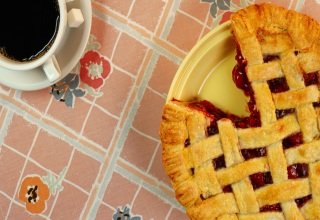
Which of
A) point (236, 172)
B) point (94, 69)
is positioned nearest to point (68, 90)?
point (94, 69)

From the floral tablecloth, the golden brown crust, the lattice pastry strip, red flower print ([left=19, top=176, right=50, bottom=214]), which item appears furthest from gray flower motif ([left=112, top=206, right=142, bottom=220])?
the golden brown crust

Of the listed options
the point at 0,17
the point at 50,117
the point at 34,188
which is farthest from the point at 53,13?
the point at 34,188

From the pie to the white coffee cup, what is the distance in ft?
0.65

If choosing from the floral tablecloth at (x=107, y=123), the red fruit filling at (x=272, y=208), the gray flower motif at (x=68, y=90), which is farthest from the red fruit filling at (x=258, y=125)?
the gray flower motif at (x=68, y=90)

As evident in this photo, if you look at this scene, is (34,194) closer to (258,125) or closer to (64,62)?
(64,62)

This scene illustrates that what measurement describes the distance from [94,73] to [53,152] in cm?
17

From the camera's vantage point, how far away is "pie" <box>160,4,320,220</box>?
3.02ft

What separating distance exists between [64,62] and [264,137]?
1.20 feet

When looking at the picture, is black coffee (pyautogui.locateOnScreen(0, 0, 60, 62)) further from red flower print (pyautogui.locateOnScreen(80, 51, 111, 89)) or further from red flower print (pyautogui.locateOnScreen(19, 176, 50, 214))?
red flower print (pyautogui.locateOnScreen(19, 176, 50, 214))

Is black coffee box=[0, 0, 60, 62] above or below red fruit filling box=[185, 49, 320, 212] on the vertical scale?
above

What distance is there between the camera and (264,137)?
926 millimetres

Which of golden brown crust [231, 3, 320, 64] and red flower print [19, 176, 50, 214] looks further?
red flower print [19, 176, 50, 214]

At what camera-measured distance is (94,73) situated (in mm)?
1085

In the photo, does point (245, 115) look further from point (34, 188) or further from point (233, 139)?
point (34, 188)
